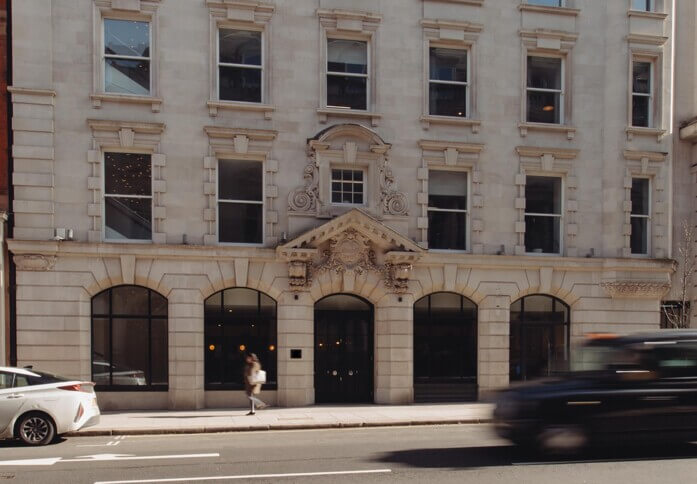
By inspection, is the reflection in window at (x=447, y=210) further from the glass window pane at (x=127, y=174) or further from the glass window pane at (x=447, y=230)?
the glass window pane at (x=127, y=174)

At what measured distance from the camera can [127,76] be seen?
1659 centimetres

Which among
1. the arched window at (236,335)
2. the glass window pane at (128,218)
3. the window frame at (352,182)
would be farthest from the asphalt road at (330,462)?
the window frame at (352,182)

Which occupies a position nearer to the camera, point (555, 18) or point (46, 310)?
point (46, 310)

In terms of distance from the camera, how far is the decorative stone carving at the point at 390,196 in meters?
17.5

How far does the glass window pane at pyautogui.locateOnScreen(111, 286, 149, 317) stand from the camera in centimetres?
1631

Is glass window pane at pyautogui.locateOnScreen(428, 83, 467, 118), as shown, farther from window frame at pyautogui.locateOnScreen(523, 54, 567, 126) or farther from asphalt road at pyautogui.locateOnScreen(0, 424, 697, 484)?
asphalt road at pyautogui.locateOnScreen(0, 424, 697, 484)

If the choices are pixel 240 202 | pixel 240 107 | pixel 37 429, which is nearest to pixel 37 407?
pixel 37 429

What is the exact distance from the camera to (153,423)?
550 inches

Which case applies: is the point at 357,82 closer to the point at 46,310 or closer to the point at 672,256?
the point at 46,310

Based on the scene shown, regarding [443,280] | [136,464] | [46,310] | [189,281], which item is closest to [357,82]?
[443,280]

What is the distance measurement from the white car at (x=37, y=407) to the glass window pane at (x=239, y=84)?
8936 millimetres

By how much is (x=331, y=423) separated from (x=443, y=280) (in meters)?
5.77

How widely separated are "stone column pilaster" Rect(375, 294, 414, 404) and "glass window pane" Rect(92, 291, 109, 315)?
Result: 24.6 ft

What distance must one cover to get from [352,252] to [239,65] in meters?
6.22
